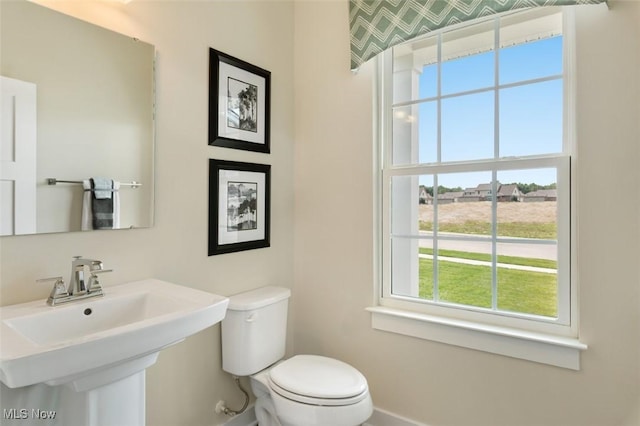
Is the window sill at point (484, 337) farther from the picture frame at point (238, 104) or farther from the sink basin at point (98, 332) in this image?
the picture frame at point (238, 104)

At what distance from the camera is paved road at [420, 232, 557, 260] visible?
1516mm

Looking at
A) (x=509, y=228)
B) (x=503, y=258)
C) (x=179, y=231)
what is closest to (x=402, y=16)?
(x=509, y=228)

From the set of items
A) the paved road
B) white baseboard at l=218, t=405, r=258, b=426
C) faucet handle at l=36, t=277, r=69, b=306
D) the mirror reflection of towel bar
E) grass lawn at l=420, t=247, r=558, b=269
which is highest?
the mirror reflection of towel bar

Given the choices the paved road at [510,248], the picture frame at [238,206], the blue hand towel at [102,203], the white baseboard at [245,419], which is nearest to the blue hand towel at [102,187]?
the blue hand towel at [102,203]

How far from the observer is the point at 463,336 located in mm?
1623

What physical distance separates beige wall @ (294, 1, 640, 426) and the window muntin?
0.11m

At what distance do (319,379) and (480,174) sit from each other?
120cm

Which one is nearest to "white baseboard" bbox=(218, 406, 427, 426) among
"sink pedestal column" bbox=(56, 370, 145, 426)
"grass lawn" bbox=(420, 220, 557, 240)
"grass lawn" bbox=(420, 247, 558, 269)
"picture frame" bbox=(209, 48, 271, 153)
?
"sink pedestal column" bbox=(56, 370, 145, 426)

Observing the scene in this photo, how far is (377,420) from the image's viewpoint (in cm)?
186

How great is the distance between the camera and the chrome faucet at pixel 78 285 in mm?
1145

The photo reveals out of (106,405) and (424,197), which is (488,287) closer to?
(424,197)

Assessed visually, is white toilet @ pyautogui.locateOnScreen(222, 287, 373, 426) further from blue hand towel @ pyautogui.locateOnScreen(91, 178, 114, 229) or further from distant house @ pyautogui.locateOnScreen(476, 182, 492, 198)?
distant house @ pyautogui.locateOnScreen(476, 182, 492, 198)

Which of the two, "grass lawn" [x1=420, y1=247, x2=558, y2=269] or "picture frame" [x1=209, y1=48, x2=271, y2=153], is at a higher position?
"picture frame" [x1=209, y1=48, x2=271, y2=153]

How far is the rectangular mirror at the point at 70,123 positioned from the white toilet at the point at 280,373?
654mm
